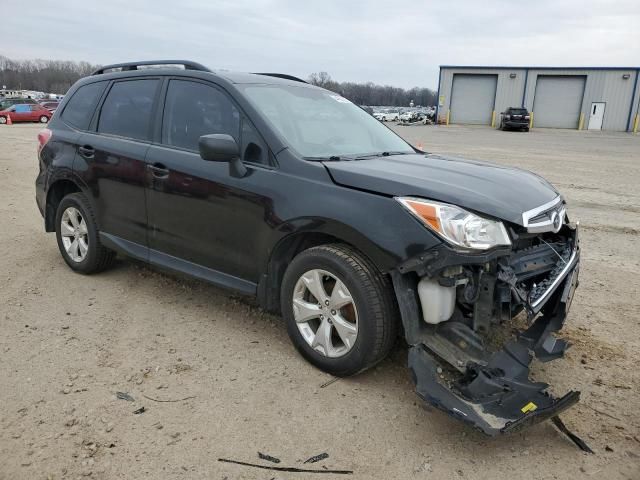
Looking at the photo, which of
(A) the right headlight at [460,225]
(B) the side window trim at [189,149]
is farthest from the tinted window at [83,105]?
(A) the right headlight at [460,225]

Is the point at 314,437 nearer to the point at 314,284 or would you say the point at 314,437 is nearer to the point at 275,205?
the point at 314,284

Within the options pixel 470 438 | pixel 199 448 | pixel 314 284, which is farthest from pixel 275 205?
pixel 470 438

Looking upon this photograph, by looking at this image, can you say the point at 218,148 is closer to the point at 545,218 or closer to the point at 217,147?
the point at 217,147

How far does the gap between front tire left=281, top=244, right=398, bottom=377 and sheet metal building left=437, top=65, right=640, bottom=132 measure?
45.1m

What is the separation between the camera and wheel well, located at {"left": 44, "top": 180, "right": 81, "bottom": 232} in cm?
514

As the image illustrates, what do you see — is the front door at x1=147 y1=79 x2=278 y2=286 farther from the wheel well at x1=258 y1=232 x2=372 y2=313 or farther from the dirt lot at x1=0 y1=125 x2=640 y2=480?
the dirt lot at x1=0 y1=125 x2=640 y2=480

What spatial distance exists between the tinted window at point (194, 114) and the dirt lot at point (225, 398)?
56.2 inches

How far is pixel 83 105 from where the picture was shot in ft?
16.6

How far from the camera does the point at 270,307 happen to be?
3598 millimetres

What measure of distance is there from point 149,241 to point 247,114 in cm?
144

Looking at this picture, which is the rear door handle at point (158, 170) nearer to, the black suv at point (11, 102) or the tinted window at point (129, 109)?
the tinted window at point (129, 109)

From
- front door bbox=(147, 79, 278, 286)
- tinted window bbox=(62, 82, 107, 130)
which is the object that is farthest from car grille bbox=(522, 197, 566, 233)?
tinted window bbox=(62, 82, 107, 130)

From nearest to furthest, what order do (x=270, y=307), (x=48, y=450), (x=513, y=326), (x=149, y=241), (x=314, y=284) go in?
(x=48, y=450), (x=314, y=284), (x=270, y=307), (x=513, y=326), (x=149, y=241)

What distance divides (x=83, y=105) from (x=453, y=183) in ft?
12.5
